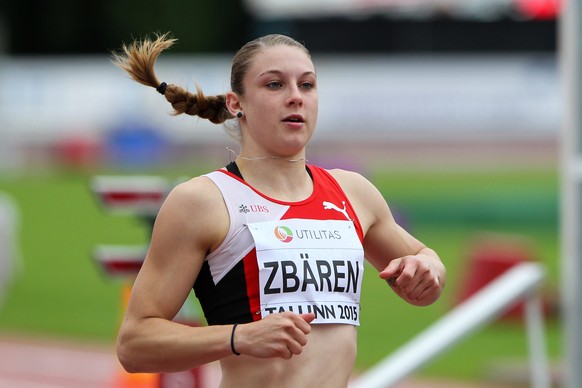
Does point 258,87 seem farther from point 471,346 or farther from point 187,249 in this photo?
point 471,346

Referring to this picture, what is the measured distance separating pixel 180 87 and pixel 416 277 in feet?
2.73

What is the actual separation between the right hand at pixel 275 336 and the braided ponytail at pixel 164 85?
29.6 inches

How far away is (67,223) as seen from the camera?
22.2m

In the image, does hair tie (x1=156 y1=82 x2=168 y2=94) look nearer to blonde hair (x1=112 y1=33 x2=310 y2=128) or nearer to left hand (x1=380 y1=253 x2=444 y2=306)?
blonde hair (x1=112 y1=33 x2=310 y2=128)

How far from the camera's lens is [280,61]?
3373 millimetres

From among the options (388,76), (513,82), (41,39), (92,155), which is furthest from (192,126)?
(41,39)

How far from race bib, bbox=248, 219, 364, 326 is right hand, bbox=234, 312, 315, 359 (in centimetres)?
22

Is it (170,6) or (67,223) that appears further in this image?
(170,6)

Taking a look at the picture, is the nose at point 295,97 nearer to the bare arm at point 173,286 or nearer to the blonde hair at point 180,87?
the blonde hair at point 180,87

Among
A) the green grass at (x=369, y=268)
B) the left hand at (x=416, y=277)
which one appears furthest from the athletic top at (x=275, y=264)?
the green grass at (x=369, y=268)

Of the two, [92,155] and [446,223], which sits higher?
[92,155]

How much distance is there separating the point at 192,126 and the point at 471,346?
2220 centimetres

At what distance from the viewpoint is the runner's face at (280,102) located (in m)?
3.34

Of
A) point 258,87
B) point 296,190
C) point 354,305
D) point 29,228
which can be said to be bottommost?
point 354,305
